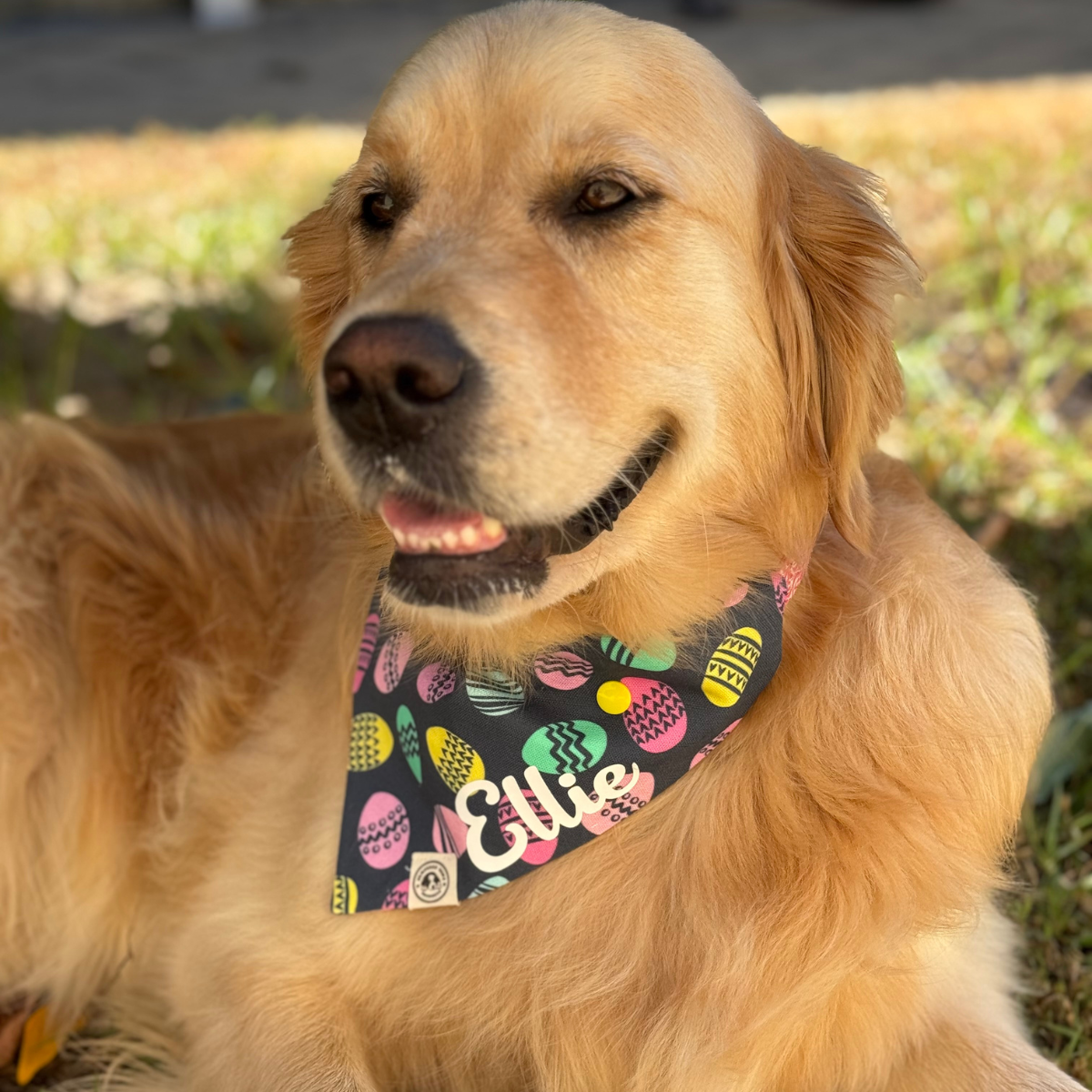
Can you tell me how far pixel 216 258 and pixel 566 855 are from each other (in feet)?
14.4

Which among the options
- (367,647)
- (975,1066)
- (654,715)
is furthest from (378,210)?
(975,1066)

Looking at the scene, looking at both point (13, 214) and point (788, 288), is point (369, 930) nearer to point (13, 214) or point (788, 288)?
point (788, 288)

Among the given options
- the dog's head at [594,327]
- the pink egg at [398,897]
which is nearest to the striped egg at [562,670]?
the dog's head at [594,327]

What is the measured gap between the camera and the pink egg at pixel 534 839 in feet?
7.53

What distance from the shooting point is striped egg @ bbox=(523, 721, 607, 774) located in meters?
2.27

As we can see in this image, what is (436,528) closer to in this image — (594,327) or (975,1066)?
(594,327)

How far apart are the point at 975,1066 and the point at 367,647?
1375 millimetres

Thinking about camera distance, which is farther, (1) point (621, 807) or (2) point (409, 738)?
(2) point (409, 738)

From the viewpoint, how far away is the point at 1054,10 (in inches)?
404

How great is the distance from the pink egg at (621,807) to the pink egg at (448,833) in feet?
0.78

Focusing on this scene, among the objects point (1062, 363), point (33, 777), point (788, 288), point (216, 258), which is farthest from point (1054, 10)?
point (33, 777)

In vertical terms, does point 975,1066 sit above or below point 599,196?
below

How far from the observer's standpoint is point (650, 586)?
2.26 metres

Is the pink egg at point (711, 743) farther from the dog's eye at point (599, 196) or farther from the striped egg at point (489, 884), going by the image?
the dog's eye at point (599, 196)
